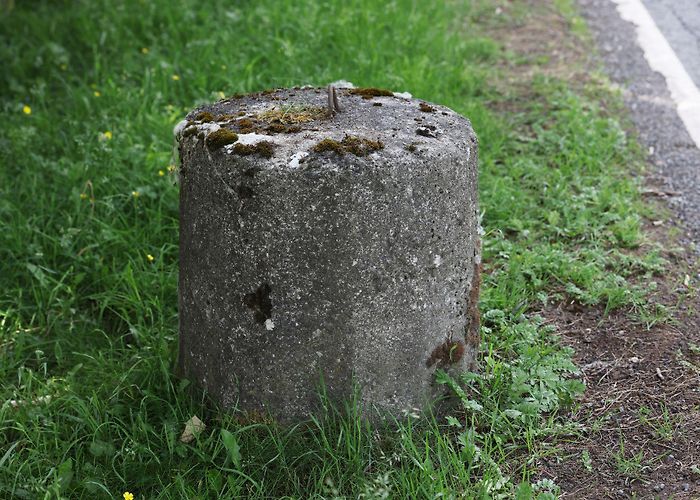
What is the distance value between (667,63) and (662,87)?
1.34 feet

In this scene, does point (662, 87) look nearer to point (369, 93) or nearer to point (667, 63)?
point (667, 63)

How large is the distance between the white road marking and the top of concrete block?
106 inches

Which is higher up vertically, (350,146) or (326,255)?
(350,146)

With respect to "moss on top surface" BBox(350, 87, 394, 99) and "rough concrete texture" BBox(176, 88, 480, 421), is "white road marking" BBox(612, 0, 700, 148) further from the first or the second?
"rough concrete texture" BBox(176, 88, 480, 421)

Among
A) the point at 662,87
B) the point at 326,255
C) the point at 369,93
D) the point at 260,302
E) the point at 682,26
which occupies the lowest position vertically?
the point at 662,87

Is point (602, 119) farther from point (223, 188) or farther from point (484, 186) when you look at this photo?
point (223, 188)

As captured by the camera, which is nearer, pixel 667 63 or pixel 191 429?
pixel 191 429

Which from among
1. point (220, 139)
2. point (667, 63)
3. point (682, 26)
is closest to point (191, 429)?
point (220, 139)

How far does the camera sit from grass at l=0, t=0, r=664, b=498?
9.03 feet

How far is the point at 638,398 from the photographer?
3107 millimetres

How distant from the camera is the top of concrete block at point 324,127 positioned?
2.57 meters

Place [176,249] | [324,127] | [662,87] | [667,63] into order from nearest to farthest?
[324,127] → [176,249] → [662,87] → [667,63]

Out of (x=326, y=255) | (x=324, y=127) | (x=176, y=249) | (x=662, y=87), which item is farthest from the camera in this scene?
(x=662, y=87)

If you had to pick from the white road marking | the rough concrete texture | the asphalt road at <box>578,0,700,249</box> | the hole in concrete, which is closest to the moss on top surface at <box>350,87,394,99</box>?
the rough concrete texture
